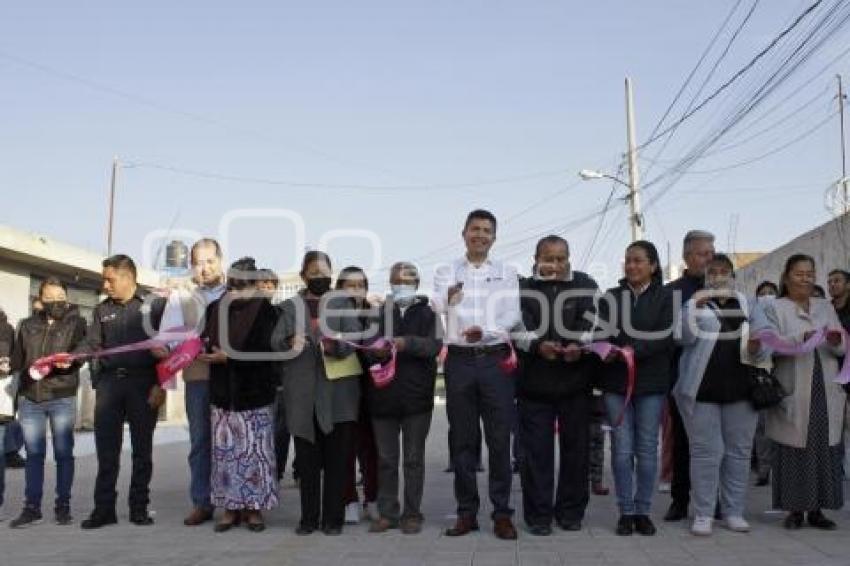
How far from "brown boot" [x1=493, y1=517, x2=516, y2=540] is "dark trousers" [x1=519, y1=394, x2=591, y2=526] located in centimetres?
26

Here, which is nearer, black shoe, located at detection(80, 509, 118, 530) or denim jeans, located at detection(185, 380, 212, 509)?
black shoe, located at detection(80, 509, 118, 530)

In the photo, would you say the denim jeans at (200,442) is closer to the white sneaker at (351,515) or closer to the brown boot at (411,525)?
the white sneaker at (351,515)

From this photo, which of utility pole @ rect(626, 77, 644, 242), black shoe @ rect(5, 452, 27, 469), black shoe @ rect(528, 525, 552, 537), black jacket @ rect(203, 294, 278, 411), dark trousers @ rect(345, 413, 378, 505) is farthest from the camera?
utility pole @ rect(626, 77, 644, 242)

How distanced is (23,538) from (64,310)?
172cm

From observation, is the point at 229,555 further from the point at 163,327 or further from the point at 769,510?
the point at 769,510

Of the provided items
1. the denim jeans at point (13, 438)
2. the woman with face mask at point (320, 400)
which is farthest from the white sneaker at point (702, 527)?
the denim jeans at point (13, 438)

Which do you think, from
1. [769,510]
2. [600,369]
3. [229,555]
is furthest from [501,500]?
[769,510]

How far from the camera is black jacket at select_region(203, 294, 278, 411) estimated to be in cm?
646

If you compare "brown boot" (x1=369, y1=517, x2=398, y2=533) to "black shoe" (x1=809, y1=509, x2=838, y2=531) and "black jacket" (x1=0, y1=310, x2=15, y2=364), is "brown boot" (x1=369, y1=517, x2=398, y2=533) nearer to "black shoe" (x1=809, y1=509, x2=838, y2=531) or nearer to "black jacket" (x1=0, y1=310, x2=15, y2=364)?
"black shoe" (x1=809, y1=509, x2=838, y2=531)

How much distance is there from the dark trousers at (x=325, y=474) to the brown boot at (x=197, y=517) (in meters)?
0.86

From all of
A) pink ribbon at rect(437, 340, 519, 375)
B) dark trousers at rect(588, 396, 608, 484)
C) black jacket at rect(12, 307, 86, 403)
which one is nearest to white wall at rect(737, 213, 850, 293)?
dark trousers at rect(588, 396, 608, 484)

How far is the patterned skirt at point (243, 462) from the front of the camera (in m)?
6.43

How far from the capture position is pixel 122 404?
680 centimetres

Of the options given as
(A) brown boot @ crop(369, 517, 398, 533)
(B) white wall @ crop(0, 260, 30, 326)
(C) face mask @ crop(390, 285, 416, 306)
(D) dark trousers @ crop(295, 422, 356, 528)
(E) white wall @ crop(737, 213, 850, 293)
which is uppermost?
(E) white wall @ crop(737, 213, 850, 293)
